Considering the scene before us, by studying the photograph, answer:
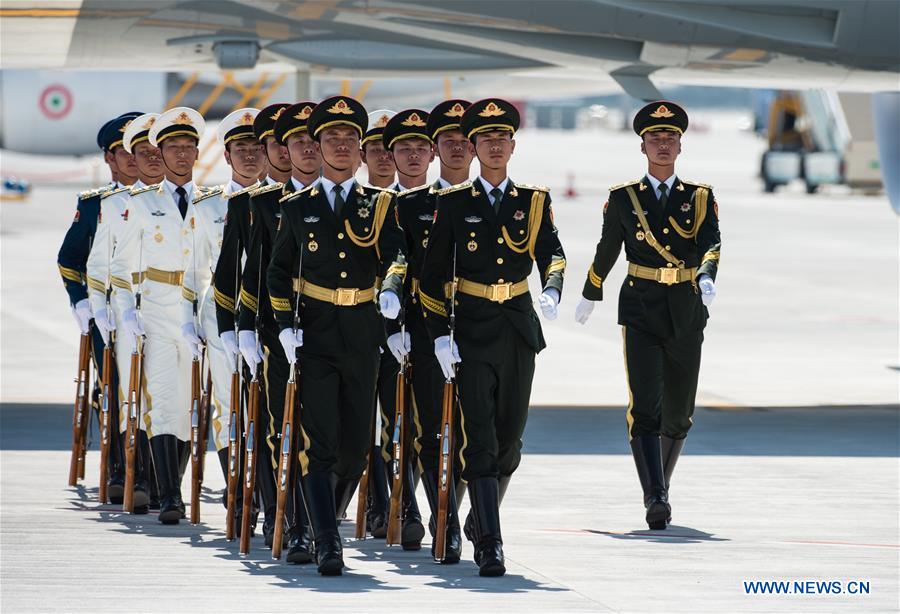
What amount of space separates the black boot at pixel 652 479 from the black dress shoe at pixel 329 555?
6.33ft

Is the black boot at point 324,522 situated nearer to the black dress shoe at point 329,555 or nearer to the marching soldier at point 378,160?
the black dress shoe at point 329,555

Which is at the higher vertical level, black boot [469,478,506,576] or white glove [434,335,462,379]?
white glove [434,335,462,379]

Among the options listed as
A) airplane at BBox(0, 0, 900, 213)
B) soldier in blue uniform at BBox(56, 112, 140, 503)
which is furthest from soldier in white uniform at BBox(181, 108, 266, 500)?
airplane at BBox(0, 0, 900, 213)

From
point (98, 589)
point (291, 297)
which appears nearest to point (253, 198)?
point (291, 297)

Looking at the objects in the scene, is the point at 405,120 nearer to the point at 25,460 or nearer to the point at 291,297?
the point at 291,297

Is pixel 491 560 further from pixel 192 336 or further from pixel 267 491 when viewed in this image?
pixel 192 336

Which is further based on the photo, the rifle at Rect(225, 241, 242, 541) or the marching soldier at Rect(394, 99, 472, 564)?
the rifle at Rect(225, 241, 242, 541)

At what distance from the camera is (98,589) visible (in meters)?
7.02

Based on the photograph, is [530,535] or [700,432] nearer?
[530,535]

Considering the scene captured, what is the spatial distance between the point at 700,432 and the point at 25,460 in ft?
15.2

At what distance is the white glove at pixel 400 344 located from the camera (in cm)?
773

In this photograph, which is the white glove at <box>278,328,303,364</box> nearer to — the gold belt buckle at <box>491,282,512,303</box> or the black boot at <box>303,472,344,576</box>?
the black boot at <box>303,472,344,576</box>

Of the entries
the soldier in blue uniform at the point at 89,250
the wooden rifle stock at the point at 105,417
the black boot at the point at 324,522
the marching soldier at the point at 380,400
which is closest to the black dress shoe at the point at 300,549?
the black boot at the point at 324,522

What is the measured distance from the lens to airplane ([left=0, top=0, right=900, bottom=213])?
545 inches
